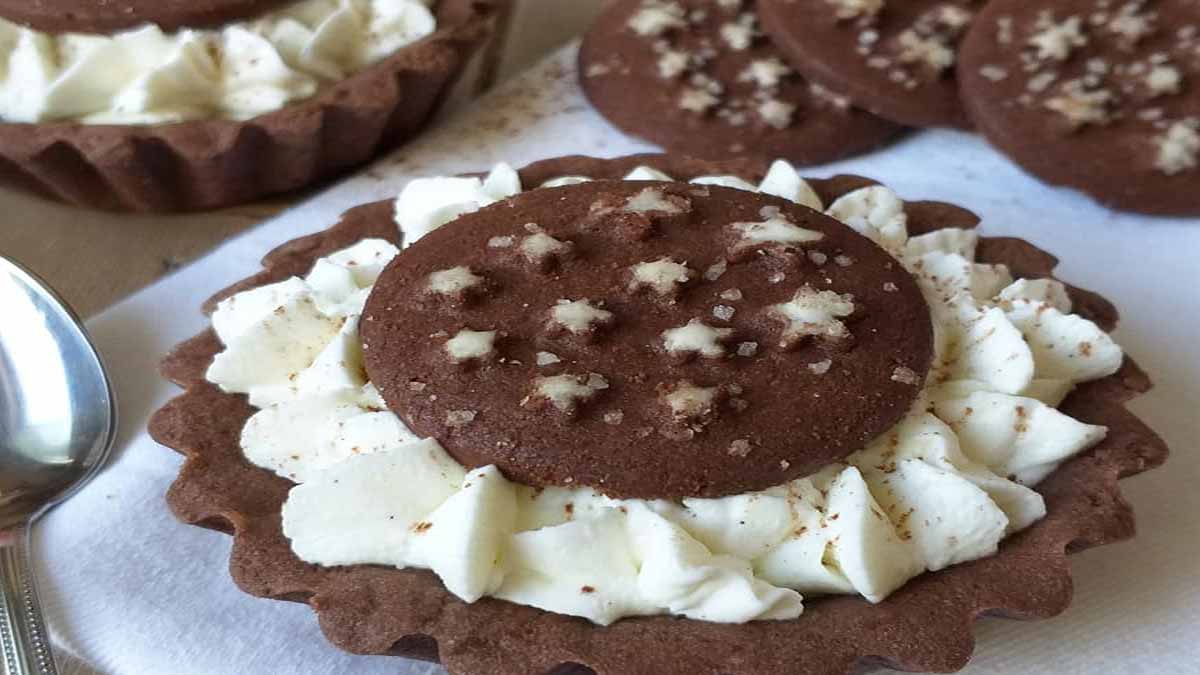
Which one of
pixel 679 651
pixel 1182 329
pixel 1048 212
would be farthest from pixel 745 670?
pixel 1048 212

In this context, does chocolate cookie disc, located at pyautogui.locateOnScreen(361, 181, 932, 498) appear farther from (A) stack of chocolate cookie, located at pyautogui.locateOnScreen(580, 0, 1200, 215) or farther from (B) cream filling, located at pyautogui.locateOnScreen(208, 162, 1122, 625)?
(A) stack of chocolate cookie, located at pyautogui.locateOnScreen(580, 0, 1200, 215)

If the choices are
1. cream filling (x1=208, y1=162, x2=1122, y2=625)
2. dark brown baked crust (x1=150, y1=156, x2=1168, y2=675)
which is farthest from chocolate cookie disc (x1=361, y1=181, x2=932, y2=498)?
dark brown baked crust (x1=150, y1=156, x2=1168, y2=675)

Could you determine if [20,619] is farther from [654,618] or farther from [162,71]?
[162,71]

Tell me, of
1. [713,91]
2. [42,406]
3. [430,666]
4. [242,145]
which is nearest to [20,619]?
[42,406]

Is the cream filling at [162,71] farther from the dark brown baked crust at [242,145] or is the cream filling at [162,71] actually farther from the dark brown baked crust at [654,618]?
the dark brown baked crust at [654,618]

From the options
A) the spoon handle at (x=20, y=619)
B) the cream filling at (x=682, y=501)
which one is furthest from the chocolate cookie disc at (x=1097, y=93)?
the spoon handle at (x=20, y=619)
